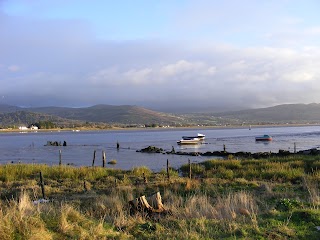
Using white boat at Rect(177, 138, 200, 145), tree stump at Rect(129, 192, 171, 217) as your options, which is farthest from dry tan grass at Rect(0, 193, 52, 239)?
white boat at Rect(177, 138, 200, 145)

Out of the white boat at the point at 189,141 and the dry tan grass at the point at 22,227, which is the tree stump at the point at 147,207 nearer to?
the dry tan grass at the point at 22,227

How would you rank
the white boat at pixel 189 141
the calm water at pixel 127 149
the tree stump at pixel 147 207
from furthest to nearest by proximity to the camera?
the white boat at pixel 189 141 < the calm water at pixel 127 149 < the tree stump at pixel 147 207

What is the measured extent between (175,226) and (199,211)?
1.82 meters

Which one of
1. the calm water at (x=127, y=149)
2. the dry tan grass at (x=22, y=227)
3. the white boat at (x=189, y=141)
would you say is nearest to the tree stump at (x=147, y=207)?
the dry tan grass at (x=22, y=227)

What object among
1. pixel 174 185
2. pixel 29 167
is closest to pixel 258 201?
pixel 174 185

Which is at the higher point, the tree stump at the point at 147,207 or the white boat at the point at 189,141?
the tree stump at the point at 147,207

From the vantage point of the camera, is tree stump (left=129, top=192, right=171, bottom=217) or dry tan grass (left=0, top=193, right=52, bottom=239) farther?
tree stump (left=129, top=192, right=171, bottom=217)

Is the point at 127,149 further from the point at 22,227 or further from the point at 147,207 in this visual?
the point at 22,227

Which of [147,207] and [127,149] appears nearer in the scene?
[147,207]

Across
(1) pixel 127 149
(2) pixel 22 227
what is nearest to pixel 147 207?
(2) pixel 22 227

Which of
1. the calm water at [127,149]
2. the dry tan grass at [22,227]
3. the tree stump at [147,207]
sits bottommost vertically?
the calm water at [127,149]

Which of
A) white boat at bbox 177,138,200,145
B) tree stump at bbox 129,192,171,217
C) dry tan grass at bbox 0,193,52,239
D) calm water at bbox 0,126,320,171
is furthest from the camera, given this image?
white boat at bbox 177,138,200,145

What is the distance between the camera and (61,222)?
826cm

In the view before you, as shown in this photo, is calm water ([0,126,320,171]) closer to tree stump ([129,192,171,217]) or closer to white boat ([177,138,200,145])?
white boat ([177,138,200,145])
